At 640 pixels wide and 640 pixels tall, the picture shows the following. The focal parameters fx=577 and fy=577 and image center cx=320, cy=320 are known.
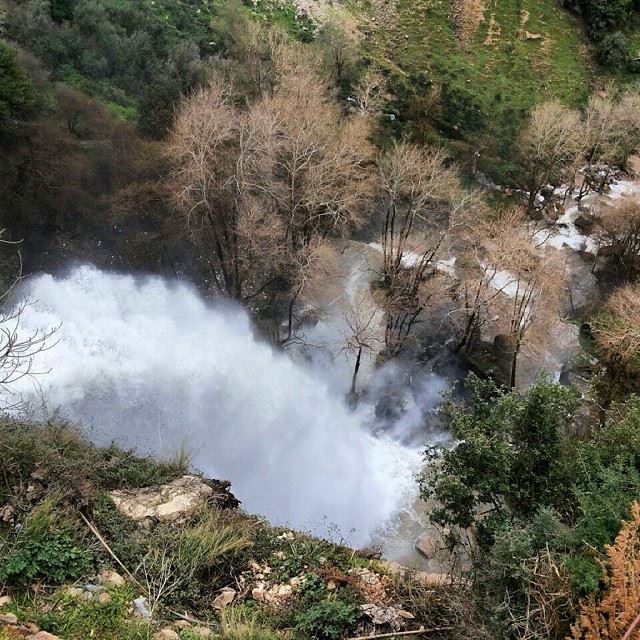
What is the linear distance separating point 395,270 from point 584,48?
79.4 ft

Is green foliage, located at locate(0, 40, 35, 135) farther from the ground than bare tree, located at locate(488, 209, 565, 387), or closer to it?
farther from the ground

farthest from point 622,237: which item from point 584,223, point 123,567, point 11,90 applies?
point 11,90

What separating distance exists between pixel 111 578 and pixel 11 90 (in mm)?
18620

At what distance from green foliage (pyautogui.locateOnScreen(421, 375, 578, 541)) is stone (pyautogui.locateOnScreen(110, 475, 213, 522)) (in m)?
4.63

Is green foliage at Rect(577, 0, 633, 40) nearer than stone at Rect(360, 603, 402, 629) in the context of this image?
No

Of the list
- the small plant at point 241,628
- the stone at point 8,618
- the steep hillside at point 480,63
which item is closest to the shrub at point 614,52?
the steep hillside at point 480,63

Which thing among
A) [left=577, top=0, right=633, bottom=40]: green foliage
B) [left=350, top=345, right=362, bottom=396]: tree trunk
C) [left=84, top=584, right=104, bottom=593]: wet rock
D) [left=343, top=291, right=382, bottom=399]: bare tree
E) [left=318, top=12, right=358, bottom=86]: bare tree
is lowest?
[left=350, top=345, right=362, bottom=396]: tree trunk

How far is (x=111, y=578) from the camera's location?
28.5 feet

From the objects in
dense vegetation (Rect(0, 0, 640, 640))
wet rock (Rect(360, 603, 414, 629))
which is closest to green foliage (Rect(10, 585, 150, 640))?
dense vegetation (Rect(0, 0, 640, 640))

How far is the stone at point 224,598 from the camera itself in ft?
29.8

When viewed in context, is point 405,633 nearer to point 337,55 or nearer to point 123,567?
point 123,567

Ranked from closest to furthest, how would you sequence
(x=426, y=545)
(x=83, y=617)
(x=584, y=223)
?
(x=83, y=617) → (x=426, y=545) → (x=584, y=223)

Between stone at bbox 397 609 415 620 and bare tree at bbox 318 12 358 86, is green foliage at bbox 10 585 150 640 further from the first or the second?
bare tree at bbox 318 12 358 86

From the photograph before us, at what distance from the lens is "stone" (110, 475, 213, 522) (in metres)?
10.5
